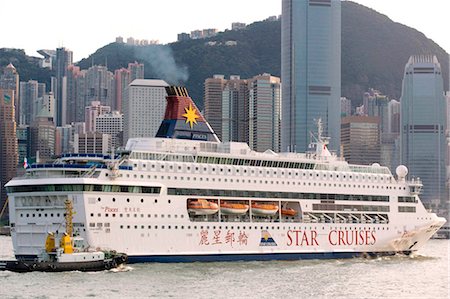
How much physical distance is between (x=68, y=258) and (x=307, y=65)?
12781 centimetres

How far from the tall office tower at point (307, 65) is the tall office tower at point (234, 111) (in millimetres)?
7099

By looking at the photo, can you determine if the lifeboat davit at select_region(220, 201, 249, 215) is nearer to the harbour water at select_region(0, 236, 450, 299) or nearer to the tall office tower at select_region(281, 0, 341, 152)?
the harbour water at select_region(0, 236, 450, 299)

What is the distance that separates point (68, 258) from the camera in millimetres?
40750

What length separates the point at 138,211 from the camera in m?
44.2

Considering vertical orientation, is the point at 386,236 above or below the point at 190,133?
below

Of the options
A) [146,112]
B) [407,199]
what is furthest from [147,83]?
[407,199]

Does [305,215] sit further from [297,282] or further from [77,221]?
[77,221]

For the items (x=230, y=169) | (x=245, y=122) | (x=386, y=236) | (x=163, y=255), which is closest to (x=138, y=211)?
(x=163, y=255)

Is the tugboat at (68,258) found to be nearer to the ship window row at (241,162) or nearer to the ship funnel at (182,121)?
the ship window row at (241,162)

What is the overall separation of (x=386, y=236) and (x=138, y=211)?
15.9 m

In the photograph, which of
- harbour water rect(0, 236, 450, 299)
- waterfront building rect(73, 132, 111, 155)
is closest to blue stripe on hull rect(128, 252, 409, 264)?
harbour water rect(0, 236, 450, 299)

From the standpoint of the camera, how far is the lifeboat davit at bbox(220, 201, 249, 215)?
156ft

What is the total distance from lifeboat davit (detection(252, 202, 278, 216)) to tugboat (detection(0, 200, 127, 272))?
891cm

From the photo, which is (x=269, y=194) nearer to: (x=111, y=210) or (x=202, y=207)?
(x=202, y=207)
